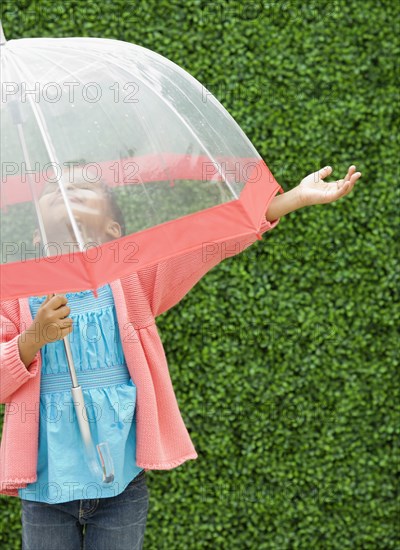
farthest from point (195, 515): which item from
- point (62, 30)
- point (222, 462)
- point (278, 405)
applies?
point (62, 30)

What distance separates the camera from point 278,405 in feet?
12.2

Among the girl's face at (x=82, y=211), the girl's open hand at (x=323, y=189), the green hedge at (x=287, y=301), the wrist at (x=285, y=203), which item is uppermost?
the girl's face at (x=82, y=211)

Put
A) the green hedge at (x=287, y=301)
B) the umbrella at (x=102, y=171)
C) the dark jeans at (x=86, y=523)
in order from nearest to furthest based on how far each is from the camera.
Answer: the umbrella at (x=102, y=171)
the dark jeans at (x=86, y=523)
the green hedge at (x=287, y=301)

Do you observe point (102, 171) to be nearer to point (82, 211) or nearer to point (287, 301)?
point (82, 211)

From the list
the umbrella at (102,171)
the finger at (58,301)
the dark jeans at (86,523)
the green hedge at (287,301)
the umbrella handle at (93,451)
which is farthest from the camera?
the green hedge at (287,301)

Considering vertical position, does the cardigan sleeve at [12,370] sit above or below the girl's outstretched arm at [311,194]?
below

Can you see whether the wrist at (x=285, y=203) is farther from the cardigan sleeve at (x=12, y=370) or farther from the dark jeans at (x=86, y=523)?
the dark jeans at (x=86, y=523)

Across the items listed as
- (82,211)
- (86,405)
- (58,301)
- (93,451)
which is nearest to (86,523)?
(93,451)

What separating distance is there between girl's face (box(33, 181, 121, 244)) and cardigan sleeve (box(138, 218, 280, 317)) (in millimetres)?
428

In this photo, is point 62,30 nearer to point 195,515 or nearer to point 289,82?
point 289,82

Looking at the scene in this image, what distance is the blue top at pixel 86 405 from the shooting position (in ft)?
7.51

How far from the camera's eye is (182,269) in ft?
8.02

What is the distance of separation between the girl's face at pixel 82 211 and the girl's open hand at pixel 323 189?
55 centimetres

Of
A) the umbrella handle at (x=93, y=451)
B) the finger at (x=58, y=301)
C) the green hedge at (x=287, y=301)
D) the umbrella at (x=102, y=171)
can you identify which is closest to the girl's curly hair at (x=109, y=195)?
the umbrella at (x=102, y=171)
